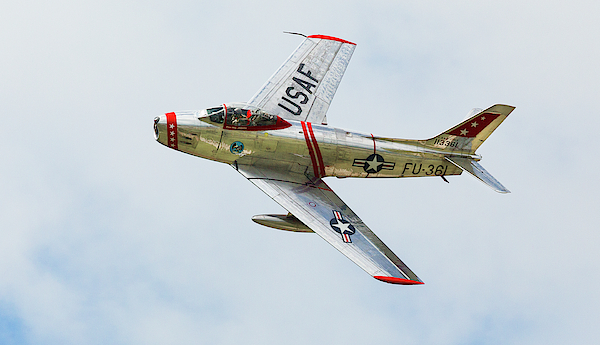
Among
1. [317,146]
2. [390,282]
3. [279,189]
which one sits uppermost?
[317,146]

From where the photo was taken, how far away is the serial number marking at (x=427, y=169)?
2400cm

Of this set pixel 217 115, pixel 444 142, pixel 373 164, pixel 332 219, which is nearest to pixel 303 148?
pixel 373 164

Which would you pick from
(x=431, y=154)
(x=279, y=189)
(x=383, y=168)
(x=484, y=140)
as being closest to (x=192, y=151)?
(x=279, y=189)

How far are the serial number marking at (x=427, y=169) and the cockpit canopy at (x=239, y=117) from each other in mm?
4689

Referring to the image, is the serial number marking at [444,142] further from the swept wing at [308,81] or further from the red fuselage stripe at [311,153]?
the red fuselage stripe at [311,153]

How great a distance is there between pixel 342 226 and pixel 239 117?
467cm

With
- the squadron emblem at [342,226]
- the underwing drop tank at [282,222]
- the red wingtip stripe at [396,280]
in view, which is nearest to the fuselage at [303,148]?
the underwing drop tank at [282,222]

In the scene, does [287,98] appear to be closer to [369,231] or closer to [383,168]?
[383,168]

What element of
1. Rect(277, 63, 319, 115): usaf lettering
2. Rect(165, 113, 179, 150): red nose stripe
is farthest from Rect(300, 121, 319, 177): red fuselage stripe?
Rect(165, 113, 179, 150): red nose stripe

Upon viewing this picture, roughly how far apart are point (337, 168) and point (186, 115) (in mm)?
5053

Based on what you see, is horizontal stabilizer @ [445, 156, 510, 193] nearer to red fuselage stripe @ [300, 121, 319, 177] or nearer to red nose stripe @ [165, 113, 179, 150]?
red fuselage stripe @ [300, 121, 319, 177]

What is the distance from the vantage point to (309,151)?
75.6ft

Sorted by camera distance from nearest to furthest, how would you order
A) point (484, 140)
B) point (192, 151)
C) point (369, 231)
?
point (369, 231)
point (192, 151)
point (484, 140)

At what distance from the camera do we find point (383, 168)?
23844 mm
